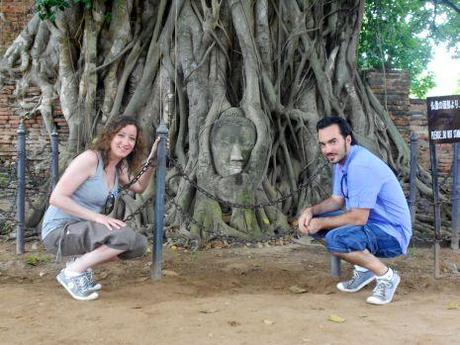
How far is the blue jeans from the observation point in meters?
3.58

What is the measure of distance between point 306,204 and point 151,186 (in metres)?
1.80

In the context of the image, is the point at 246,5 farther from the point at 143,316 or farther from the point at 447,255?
the point at 143,316

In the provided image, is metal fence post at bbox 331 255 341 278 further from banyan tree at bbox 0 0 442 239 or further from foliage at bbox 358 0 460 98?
foliage at bbox 358 0 460 98

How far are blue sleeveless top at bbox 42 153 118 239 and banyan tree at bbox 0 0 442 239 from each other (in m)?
2.07

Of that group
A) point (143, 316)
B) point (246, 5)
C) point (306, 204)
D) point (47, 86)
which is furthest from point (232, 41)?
point (143, 316)

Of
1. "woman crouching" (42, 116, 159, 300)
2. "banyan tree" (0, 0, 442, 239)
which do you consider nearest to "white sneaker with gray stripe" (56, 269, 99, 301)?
"woman crouching" (42, 116, 159, 300)

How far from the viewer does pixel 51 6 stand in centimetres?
673

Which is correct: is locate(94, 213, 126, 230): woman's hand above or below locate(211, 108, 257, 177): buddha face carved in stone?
below

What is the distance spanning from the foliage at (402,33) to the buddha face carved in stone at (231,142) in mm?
4224

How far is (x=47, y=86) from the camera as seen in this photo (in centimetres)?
832

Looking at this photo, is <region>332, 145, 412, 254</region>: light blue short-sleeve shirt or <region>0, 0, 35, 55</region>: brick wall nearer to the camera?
<region>332, 145, 412, 254</region>: light blue short-sleeve shirt

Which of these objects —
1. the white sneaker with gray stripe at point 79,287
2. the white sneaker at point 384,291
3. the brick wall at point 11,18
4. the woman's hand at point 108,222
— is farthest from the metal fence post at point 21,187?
the brick wall at point 11,18

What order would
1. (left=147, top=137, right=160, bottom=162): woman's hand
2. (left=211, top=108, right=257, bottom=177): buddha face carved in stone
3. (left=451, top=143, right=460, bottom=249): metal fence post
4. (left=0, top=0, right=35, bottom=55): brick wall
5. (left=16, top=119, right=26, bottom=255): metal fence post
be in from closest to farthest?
(left=147, top=137, right=160, bottom=162): woman's hand, (left=16, top=119, right=26, bottom=255): metal fence post, (left=451, top=143, right=460, bottom=249): metal fence post, (left=211, top=108, right=257, bottom=177): buddha face carved in stone, (left=0, top=0, right=35, bottom=55): brick wall

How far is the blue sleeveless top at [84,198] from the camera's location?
3648 mm
